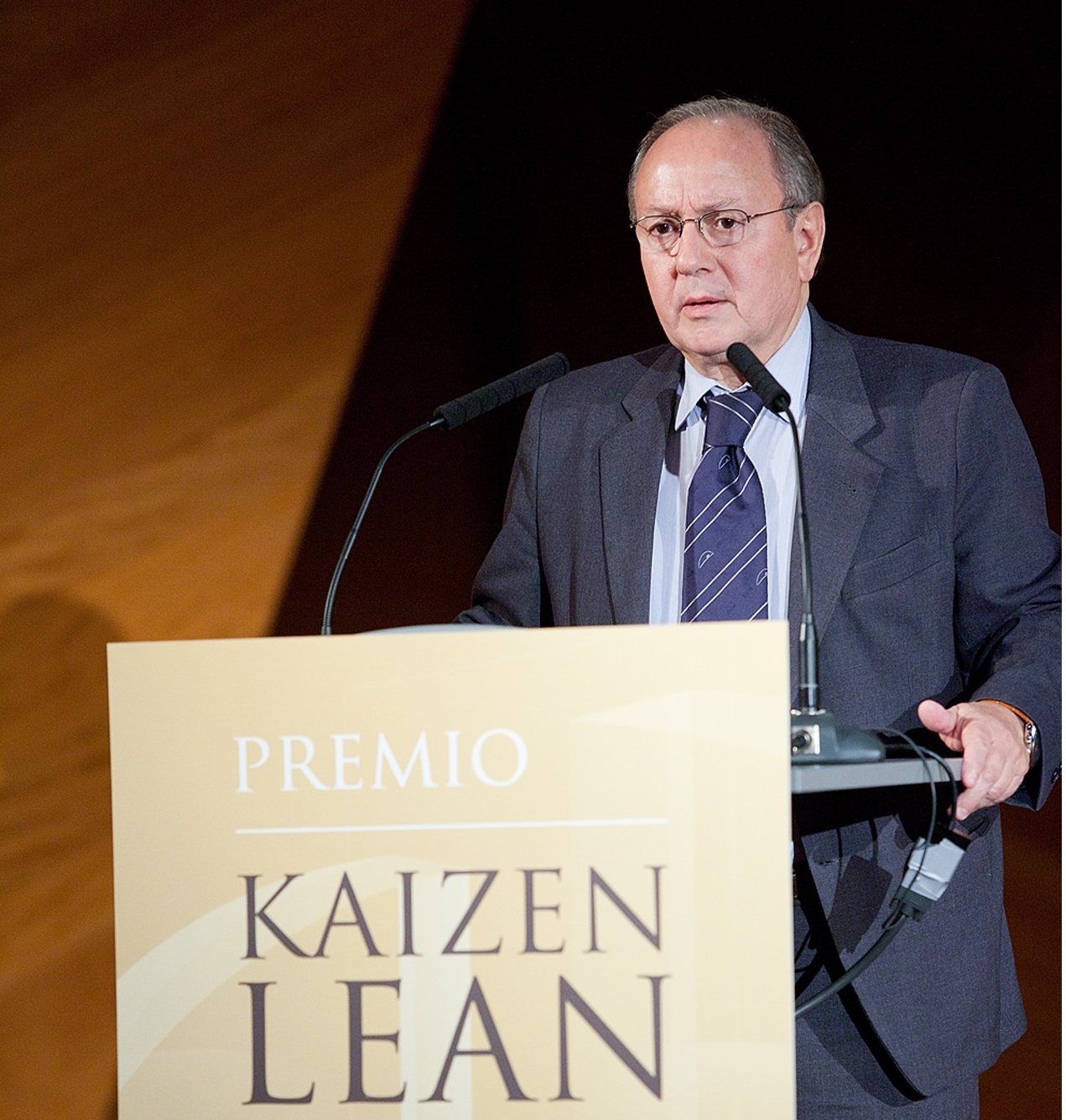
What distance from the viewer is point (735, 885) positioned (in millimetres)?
983

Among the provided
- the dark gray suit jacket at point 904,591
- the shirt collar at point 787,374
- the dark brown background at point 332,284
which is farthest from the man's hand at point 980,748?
the dark brown background at point 332,284

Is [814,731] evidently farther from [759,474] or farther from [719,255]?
[719,255]

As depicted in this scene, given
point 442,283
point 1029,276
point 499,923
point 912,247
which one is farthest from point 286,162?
point 499,923

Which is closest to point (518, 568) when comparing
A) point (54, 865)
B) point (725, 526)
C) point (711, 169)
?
point (725, 526)

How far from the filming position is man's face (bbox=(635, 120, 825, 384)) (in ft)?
6.07

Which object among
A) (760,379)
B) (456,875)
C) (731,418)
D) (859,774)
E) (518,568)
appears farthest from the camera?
(518,568)

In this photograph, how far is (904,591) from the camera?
1694 mm

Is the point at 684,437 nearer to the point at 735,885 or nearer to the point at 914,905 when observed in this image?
the point at 914,905

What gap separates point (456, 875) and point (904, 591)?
2.90ft

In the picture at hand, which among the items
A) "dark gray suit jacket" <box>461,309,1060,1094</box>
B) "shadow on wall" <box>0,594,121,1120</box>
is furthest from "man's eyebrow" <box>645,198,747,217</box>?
"shadow on wall" <box>0,594,121,1120</box>

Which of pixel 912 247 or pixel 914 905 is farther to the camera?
pixel 912 247

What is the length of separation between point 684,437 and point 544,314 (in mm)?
1076

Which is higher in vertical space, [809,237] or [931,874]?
[809,237]

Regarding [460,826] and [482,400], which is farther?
[482,400]
